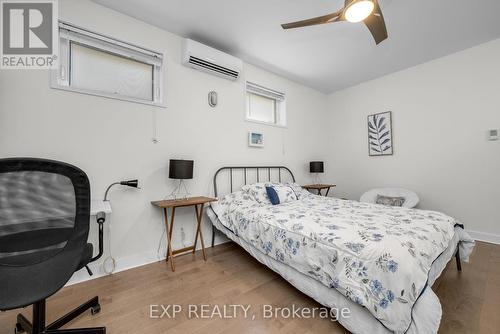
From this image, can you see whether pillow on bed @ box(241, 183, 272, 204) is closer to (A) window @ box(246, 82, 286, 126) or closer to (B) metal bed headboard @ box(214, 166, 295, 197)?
(B) metal bed headboard @ box(214, 166, 295, 197)

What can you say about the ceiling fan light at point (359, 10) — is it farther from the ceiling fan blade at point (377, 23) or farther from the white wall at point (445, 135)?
the white wall at point (445, 135)

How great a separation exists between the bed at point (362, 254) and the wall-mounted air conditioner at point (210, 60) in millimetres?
1866

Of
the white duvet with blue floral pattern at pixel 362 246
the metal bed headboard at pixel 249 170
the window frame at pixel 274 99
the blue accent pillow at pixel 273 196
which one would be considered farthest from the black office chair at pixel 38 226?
the window frame at pixel 274 99

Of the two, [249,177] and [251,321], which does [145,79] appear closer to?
[249,177]

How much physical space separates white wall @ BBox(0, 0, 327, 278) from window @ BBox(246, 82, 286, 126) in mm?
227

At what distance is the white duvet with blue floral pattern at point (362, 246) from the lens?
3.78 ft

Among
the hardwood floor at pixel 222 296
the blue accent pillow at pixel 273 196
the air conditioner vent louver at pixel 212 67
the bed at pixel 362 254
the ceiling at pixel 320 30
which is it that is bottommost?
the hardwood floor at pixel 222 296

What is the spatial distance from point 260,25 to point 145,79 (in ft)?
5.01

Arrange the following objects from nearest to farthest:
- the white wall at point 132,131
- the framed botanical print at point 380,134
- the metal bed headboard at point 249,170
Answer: the white wall at point 132,131 → the metal bed headboard at point 249,170 → the framed botanical print at point 380,134

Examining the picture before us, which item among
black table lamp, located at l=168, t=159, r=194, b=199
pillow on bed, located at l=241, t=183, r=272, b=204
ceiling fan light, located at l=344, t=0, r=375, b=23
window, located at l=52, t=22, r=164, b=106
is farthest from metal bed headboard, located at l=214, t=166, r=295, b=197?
ceiling fan light, located at l=344, t=0, r=375, b=23

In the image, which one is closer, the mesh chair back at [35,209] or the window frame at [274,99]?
the mesh chair back at [35,209]

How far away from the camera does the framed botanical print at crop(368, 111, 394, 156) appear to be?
3730mm

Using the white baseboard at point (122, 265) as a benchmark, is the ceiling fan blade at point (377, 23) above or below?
above

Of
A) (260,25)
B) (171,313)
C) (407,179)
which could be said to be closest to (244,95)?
(260,25)
